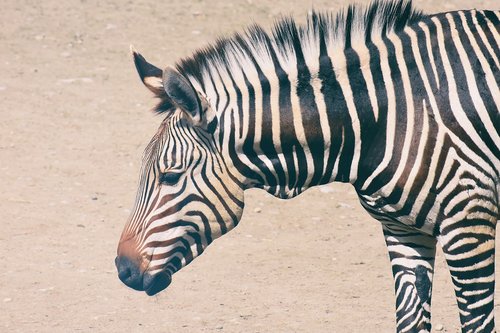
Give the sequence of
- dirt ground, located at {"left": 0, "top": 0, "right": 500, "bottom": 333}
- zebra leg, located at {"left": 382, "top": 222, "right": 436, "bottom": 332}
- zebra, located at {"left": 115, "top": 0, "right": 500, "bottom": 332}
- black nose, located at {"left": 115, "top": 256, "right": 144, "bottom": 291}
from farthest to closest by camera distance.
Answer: dirt ground, located at {"left": 0, "top": 0, "right": 500, "bottom": 333}
zebra leg, located at {"left": 382, "top": 222, "right": 436, "bottom": 332}
black nose, located at {"left": 115, "top": 256, "right": 144, "bottom": 291}
zebra, located at {"left": 115, "top": 0, "right": 500, "bottom": 332}

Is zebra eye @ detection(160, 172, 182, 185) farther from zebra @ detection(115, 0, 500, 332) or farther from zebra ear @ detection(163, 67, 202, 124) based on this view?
zebra ear @ detection(163, 67, 202, 124)

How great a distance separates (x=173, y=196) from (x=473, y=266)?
1.42 m

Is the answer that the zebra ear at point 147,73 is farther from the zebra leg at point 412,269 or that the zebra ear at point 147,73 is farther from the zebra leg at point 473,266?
the zebra leg at point 473,266

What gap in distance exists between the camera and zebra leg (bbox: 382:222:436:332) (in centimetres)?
500

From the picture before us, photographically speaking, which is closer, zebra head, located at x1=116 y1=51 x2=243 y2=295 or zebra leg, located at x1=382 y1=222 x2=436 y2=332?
zebra head, located at x1=116 y1=51 x2=243 y2=295

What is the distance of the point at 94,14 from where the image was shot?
11945 mm

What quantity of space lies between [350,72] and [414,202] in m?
0.67

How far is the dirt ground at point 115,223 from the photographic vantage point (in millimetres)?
6641

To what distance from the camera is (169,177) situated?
4625 millimetres

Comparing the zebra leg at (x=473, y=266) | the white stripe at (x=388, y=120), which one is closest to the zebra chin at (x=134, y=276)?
the white stripe at (x=388, y=120)

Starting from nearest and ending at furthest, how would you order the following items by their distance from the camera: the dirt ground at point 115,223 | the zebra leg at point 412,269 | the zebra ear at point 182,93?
the zebra ear at point 182,93
the zebra leg at point 412,269
the dirt ground at point 115,223

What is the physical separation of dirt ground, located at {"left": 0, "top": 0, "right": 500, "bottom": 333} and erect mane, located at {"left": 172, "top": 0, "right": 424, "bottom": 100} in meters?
2.29

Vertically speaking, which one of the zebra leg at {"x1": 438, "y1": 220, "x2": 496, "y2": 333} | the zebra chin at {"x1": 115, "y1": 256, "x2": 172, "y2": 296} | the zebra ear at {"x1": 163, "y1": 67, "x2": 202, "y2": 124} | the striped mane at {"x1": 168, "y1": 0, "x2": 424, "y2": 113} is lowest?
the zebra chin at {"x1": 115, "y1": 256, "x2": 172, "y2": 296}

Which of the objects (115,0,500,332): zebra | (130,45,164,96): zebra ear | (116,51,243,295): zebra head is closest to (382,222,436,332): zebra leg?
(115,0,500,332): zebra
